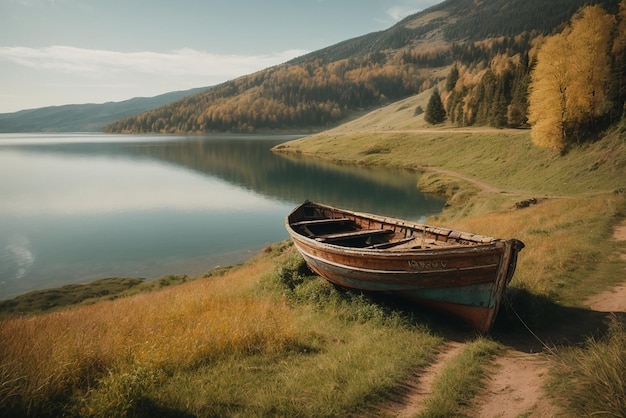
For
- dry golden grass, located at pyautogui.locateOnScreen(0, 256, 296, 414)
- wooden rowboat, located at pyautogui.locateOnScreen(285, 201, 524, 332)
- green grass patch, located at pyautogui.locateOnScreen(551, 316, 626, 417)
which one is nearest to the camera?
green grass patch, located at pyautogui.locateOnScreen(551, 316, 626, 417)

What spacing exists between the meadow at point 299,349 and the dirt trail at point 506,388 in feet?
0.63

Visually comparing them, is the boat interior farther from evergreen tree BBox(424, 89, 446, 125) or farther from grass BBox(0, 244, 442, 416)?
evergreen tree BBox(424, 89, 446, 125)

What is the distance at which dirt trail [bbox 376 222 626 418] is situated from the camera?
22.0 feet

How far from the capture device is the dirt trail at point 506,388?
22.0 feet

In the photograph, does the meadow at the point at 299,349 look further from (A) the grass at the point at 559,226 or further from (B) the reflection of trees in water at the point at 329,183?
(B) the reflection of trees in water at the point at 329,183

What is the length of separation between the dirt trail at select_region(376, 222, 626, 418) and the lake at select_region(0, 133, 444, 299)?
20696 mm

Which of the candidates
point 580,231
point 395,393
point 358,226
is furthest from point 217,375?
point 580,231

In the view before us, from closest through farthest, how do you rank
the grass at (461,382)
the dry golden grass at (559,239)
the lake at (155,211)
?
1. the grass at (461,382)
2. the dry golden grass at (559,239)
3. the lake at (155,211)

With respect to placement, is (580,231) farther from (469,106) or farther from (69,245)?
(469,106)

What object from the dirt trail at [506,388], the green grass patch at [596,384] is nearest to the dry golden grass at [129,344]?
the dirt trail at [506,388]

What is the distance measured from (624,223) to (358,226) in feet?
50.6

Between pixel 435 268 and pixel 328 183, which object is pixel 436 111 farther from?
pixel 435 268

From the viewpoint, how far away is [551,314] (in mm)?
11094

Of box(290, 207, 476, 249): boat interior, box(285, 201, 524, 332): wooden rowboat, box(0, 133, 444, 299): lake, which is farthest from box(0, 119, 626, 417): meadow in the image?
box(0, 133, 444, 299): lake
